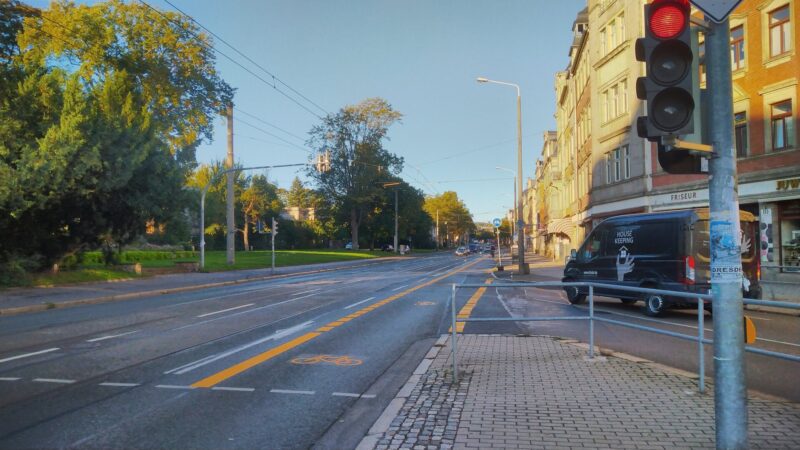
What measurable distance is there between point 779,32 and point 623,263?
13931 millimetres

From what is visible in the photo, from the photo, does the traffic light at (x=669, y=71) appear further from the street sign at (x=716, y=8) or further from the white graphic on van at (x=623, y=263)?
the white graphic on van at (x=623, y=263)

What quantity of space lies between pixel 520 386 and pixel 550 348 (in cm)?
260

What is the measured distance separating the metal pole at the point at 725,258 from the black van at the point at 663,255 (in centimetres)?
837

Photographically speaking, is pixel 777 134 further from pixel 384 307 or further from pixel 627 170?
pixel 384 307

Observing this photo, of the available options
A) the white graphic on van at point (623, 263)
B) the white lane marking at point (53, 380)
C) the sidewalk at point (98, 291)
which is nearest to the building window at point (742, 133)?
the white graphic on van at point (623, 263)

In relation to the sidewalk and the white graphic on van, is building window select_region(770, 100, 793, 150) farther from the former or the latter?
the sidewalk

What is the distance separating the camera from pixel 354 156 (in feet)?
236

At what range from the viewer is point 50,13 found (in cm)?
3048

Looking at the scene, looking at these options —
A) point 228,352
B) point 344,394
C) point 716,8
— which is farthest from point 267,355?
point 716,8

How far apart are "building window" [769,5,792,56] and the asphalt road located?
18.0 meters

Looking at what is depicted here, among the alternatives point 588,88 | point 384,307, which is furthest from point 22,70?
point 588,88

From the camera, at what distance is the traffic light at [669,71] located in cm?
388

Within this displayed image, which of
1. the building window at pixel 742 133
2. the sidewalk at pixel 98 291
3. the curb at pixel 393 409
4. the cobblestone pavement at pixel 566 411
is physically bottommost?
the sidewalk at pixel 98 291

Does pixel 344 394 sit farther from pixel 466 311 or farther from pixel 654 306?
pixel 654 306
